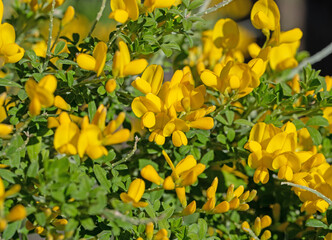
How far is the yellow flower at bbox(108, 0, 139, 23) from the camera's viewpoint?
0.58 metres

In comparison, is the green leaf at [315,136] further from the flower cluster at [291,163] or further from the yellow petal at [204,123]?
the yellow petal at [204,123]

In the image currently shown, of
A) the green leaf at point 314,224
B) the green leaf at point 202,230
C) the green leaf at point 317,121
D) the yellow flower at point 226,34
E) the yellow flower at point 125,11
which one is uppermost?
the yellow flower at point 125,11

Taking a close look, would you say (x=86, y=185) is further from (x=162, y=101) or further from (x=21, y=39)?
(x=21, y=39)

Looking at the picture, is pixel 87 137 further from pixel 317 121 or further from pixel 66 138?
pixel 317 121

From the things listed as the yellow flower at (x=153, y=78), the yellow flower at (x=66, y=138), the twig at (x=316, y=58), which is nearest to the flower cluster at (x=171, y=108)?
the yellow flower at (x=153, y=78)

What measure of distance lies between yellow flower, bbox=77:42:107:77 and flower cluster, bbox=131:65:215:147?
5 cm

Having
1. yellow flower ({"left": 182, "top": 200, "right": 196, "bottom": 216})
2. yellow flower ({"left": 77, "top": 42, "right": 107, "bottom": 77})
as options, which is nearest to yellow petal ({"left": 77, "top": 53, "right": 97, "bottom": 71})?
yellow flower ({"left": 77, "top": 42, "right": 107, "bottom": 77})

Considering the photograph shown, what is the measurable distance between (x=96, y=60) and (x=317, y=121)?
36 centimetres

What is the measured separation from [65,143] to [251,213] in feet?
1.39

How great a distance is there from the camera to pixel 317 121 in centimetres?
71

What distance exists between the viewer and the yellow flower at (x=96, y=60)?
0.57m

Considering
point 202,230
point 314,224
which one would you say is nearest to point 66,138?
point 202,230

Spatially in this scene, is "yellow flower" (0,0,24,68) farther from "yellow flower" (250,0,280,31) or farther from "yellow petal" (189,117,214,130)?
"yellow flower" (250,0,280,31)

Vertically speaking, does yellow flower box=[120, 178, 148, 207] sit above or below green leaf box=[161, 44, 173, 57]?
below
